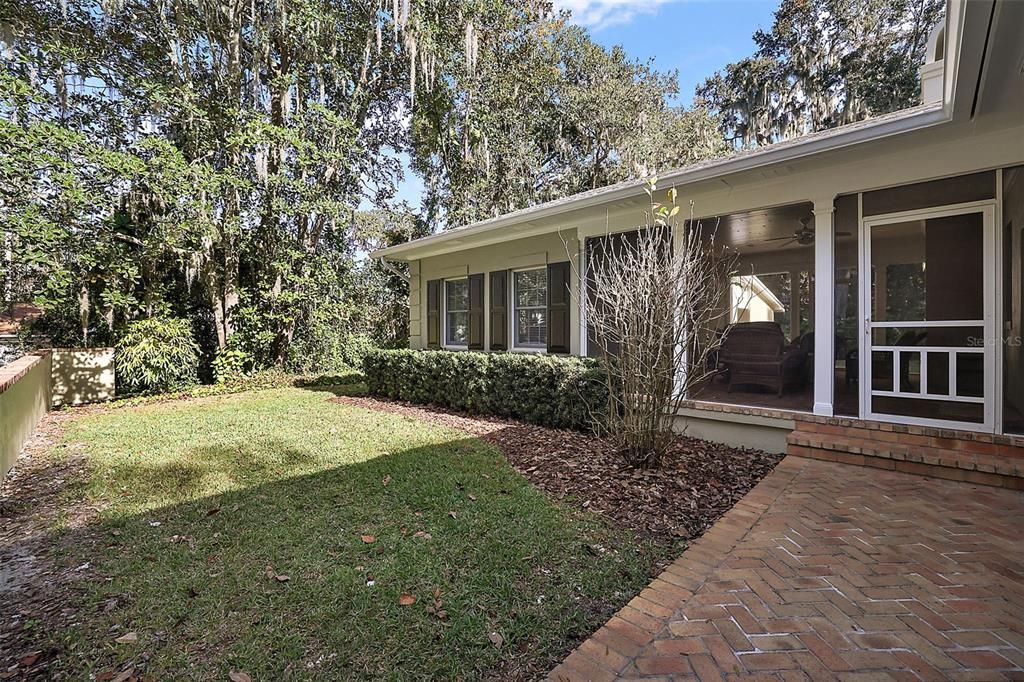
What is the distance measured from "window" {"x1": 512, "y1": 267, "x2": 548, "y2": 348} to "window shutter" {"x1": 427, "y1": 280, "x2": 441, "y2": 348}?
7.14 ft

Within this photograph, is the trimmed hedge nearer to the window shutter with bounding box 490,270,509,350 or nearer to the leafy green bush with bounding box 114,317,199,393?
the window shutter with bounding box 490,270,509,350

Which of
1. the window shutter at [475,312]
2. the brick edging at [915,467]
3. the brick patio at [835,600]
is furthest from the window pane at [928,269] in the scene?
the window shutter at [475,312]

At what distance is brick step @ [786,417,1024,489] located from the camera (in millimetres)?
3543

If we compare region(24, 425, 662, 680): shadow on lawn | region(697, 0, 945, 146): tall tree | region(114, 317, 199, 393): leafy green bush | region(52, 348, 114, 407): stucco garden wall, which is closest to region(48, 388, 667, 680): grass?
region(24, 425, 662, 680): shadow on lawn

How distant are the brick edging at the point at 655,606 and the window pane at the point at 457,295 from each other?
6.81 meters

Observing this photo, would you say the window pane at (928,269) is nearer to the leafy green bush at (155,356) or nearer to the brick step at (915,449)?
the brick step at (915,449)

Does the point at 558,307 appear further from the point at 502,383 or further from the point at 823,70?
the point at 823,70

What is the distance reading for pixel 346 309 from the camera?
11.4 meters

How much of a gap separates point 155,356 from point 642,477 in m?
9.32

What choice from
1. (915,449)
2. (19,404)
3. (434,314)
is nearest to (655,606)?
(915,449)

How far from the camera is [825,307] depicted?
4.53m

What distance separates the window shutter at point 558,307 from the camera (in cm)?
703

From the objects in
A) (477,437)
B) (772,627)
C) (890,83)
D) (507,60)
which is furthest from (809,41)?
(772,627)

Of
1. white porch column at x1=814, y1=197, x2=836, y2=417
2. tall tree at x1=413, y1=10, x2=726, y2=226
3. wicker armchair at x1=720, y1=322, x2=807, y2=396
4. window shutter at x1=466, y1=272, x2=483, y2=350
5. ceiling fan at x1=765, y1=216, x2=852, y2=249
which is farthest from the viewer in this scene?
tall tree at x1=413, y1=10, x2=726, y2=226
